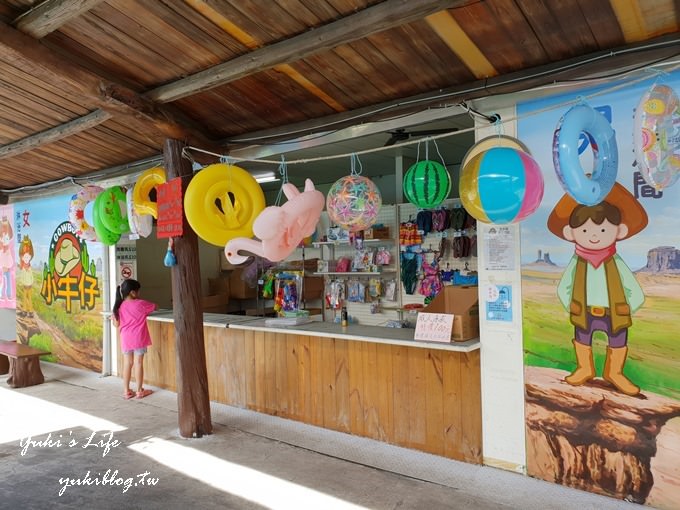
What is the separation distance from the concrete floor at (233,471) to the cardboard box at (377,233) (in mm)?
2714

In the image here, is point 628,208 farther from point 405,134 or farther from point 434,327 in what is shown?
point 405,134

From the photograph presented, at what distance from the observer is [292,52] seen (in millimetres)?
3422

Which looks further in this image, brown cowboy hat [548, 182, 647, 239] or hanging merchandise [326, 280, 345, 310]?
hanging merchandise [326, 280, 345, 310]

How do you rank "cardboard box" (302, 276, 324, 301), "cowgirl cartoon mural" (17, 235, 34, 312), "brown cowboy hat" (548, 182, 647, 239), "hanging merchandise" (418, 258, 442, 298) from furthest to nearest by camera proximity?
"cowgirl cartoon mural" (17, 235, 34, 312)
"cardboard box" (302, 276, 324, 301)
"hanging merchandise" (418, 258, 442, 298)
"brown cowboy hat" (548, 182, 647, 239)

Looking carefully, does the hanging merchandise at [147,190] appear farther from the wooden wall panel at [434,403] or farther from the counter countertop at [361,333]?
the wooden wall panel at [434,403]

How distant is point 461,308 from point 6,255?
7.88m

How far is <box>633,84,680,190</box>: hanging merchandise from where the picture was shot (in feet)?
7.93

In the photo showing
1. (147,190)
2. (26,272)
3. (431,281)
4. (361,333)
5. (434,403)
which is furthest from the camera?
(26,272)

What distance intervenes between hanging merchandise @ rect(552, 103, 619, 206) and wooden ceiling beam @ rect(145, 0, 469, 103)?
2.93ft

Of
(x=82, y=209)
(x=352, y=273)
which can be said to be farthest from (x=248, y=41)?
(x=352, y=273)

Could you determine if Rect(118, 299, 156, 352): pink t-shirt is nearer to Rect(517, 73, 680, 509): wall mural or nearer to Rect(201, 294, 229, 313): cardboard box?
Rect(201, 294, 229, 313): cardboard box

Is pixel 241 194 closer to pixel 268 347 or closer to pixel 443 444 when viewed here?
pixel 268 347

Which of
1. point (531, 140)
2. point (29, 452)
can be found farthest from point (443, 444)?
point (29, 452)

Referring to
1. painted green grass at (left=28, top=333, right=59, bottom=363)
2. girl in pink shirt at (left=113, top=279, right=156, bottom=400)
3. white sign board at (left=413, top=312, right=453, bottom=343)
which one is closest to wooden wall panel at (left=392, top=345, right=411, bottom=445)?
white sign board at (left=413, top=312, right=453, bottom=343)
